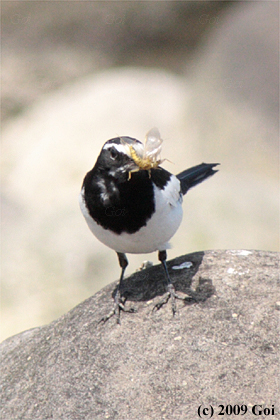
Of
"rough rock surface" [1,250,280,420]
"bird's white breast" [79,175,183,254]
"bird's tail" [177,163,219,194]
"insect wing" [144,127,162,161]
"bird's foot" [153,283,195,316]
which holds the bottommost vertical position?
"rough rock surface" [1,250,280,420]

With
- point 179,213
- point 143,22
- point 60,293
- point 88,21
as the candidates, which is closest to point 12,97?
point 88,21

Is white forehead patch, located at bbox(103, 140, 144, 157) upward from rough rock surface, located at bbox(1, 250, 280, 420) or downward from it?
upward

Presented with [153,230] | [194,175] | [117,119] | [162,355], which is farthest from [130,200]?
[117,119]

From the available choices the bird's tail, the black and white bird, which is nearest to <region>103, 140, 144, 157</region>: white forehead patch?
Result: the black and white bird

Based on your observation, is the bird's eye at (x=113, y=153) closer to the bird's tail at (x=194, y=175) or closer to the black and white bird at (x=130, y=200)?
→ the black and white bird at (x=130, y=200)

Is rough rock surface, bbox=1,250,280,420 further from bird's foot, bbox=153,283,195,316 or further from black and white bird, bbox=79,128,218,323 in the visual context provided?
black and white bird, bbox=79,128,218,323

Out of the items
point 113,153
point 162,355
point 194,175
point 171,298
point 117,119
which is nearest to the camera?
point 162,355

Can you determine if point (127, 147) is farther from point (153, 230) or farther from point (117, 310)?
point (117, 310)
